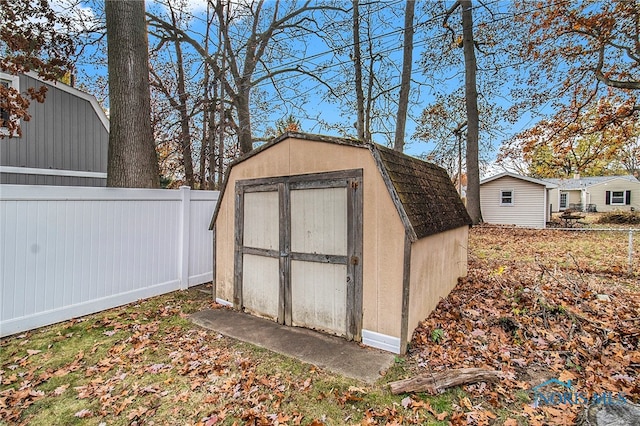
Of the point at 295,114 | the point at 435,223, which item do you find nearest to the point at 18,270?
the point at 435,223

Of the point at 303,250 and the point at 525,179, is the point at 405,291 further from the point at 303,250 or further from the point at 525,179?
the point at 525,179

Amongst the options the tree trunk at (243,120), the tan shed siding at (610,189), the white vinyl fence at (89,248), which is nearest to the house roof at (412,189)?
the white vinyl fence at (89,248)

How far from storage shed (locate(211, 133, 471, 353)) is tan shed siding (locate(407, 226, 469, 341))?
2 centimetres

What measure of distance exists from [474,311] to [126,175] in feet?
21.0

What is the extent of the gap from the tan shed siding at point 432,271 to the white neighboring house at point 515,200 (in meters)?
14.2

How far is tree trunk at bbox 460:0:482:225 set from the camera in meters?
13.1

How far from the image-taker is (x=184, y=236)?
597cm

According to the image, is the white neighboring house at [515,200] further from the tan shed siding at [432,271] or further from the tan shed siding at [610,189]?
the tan shed siding at [432,271]

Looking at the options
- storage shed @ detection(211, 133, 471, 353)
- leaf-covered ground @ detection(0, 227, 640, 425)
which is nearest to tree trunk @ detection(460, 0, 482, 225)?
leaf-covered ground @ detection(0, 227, 640, 425)

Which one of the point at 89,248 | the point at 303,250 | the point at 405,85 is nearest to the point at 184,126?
the point at 89,248

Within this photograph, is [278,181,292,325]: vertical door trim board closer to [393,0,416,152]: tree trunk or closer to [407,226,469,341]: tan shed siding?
[407,226,469,341]: tan shed siding

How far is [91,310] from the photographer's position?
4676 mm

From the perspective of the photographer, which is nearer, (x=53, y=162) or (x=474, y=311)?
(x=474, y=311)

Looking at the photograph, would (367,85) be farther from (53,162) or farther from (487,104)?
(53,162)
